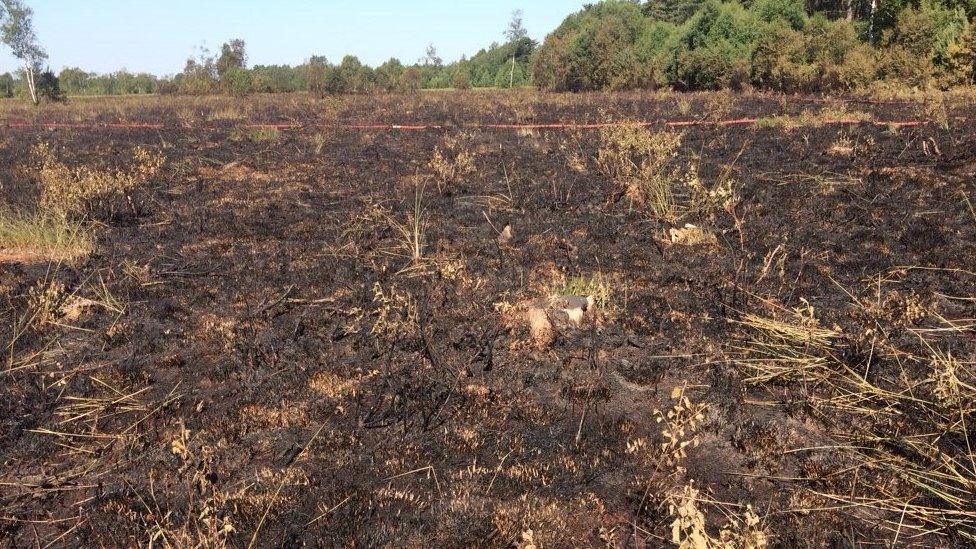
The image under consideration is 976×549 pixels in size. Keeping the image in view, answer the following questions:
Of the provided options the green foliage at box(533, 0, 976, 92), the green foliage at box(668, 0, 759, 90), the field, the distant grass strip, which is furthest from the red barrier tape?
the green foliage at box(668, 0, 759, 90)

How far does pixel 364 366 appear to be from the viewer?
4309mm

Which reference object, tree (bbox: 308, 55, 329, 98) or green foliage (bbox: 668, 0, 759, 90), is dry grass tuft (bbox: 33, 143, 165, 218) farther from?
tree (bbox: 308, 55, 329, 98)

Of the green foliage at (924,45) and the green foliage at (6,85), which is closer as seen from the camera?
the green foliage at (924,45)

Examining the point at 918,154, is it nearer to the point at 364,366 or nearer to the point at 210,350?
the point at 364,366

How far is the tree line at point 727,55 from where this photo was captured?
21844 millimetres

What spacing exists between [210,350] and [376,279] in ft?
5.72

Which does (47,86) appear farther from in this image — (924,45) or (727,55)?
(924,45)

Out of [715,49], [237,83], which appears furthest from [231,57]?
[715,49]

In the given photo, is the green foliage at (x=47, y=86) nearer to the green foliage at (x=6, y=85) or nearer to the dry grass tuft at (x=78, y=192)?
the green foliage at (x=6, y=85)

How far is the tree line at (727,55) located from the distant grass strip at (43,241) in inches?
970

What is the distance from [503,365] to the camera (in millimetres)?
4297

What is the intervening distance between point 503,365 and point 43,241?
589cm

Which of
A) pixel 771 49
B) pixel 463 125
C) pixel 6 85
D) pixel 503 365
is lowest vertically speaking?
pixel 503 365

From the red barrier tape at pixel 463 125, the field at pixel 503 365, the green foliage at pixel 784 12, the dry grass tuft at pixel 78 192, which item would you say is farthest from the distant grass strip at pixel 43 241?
the green foliage at pixel 784 12
